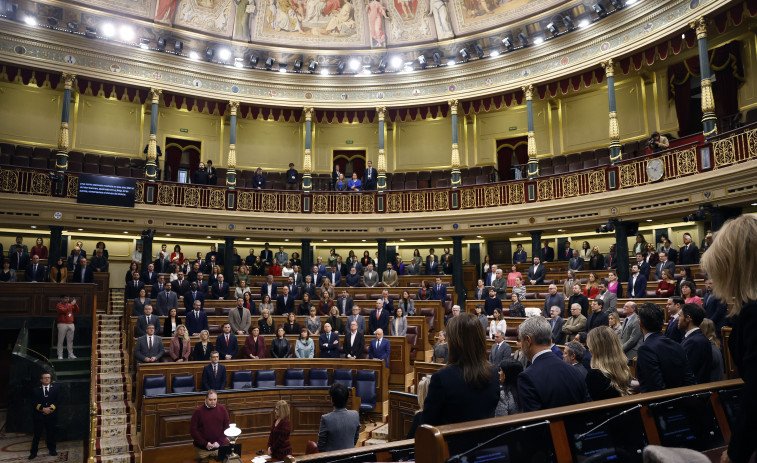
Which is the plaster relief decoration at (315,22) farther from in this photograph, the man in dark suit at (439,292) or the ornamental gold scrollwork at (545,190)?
the man in dark suit at (439,292)

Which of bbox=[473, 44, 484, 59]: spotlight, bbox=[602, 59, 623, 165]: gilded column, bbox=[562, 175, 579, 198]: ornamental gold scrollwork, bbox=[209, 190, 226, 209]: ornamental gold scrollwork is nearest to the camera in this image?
bbox=[602, 59, 623, 165]: gilded column

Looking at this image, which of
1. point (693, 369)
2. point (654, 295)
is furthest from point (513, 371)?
point (654, 295)

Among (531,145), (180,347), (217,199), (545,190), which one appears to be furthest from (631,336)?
(217,199)

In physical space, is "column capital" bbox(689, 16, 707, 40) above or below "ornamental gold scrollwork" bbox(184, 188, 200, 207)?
above

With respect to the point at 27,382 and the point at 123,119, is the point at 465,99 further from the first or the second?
the point at 27,382

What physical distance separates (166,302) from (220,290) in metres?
1.80

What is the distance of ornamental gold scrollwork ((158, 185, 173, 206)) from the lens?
1603 centimetres

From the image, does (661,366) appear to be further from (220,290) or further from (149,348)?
(220,290)

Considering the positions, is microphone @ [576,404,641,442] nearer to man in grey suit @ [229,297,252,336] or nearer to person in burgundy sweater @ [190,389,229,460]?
person in burgundy sweater @ [190,389,229,460]

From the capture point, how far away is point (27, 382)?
35.1 ft

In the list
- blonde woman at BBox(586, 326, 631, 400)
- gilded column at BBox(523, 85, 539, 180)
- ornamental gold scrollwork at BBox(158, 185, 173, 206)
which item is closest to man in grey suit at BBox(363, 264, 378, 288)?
gilded column at BBox(523, 85, 539, 180)

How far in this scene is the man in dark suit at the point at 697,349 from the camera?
11.0ft

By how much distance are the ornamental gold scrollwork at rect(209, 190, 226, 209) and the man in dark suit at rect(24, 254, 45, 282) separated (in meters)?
5.19

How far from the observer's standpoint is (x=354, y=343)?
10.0 meters
